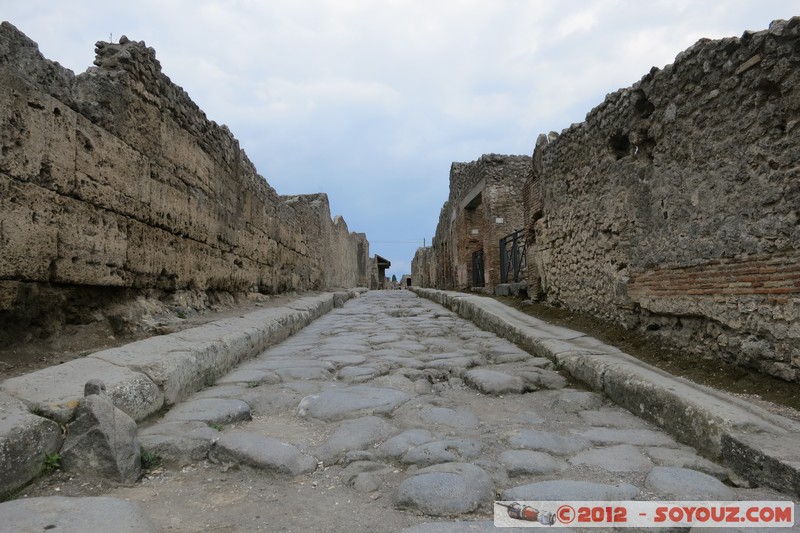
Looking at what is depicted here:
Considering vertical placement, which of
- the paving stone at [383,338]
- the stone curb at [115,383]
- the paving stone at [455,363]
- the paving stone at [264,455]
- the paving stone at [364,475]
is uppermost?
the stone curb at [115,383]

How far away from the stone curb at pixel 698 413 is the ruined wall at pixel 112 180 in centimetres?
361

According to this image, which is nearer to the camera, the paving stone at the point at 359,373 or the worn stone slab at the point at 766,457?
the worn stone slab at the point at 766,457

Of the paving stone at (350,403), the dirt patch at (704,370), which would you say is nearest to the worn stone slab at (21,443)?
the paving stone at (350,403)

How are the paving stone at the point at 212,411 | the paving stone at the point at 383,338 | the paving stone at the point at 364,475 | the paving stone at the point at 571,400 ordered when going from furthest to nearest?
the paving stone at the point at 383,338 < the paving stone at the point at 571,400 < the paving stone at the point at 212,411 < the paving stone at the point at 364,475

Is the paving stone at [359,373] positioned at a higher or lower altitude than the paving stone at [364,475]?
higher

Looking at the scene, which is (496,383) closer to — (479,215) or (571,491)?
(571,491)

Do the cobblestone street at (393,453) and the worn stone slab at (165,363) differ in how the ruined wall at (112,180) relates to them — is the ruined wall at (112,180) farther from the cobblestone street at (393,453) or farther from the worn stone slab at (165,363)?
the cobblestone street at (393,453)

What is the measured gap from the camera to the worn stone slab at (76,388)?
1.90m

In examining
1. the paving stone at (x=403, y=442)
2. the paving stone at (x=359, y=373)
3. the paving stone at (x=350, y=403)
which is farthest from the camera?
the paving stone at (x=359, y=373)

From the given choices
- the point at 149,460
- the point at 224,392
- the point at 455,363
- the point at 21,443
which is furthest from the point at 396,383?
the point at 21,443

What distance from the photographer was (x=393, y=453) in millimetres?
2057

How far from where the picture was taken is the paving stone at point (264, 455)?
1.92 meters

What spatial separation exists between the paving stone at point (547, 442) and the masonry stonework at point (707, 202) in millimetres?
1365

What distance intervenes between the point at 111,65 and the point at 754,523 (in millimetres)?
4937
